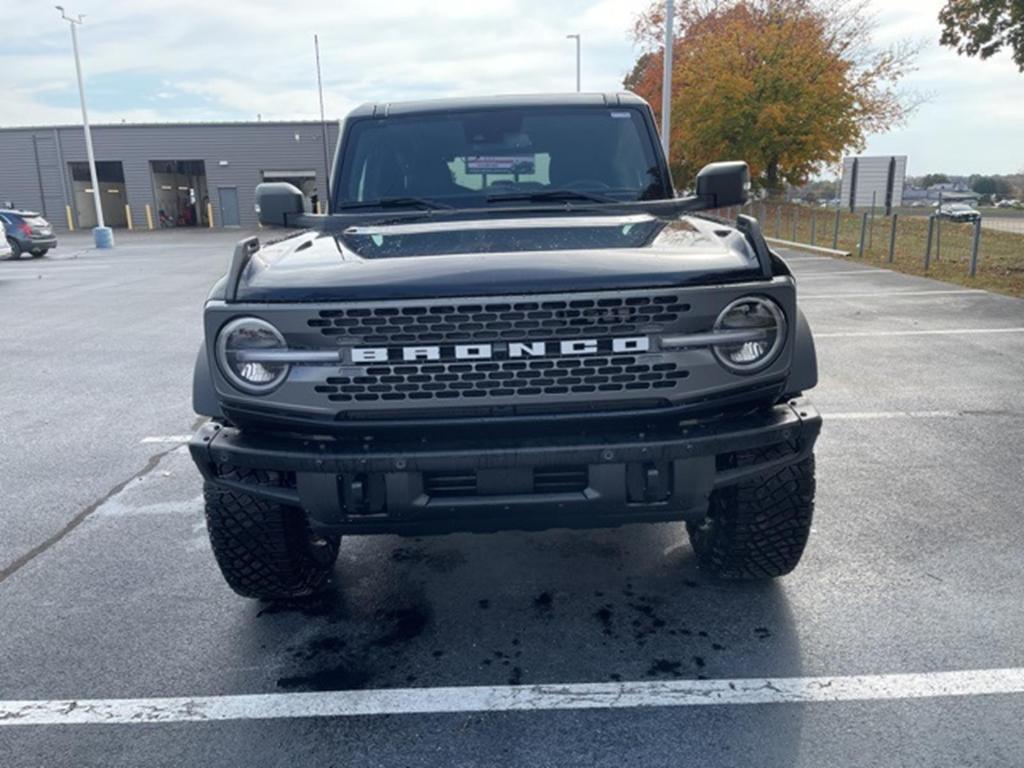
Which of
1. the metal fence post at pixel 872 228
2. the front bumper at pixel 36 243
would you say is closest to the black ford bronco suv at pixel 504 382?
the metal fence post at pixel 872 228

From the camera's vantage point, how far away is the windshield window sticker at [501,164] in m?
4.00

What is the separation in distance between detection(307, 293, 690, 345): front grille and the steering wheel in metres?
1.56

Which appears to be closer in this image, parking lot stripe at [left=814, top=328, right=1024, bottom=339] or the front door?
parking lot stripe at [left=814, top=328, right=1024, bottom=339]

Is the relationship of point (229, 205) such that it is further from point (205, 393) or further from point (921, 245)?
point (205, 393)

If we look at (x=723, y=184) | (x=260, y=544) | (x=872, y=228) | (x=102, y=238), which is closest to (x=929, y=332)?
(x=723, y=184)

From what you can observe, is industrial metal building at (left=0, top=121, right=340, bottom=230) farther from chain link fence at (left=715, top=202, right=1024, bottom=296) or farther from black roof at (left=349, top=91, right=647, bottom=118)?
black roof at (left=349, top=91, right=647, bottom=118)

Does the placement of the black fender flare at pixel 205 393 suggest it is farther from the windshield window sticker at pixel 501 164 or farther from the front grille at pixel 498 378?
the windshield window sticker at pixel 501 164

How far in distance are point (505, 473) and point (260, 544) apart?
108cm

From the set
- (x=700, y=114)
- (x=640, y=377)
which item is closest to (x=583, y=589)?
(x=640, y=377)

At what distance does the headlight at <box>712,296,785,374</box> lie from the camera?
2.60 metres

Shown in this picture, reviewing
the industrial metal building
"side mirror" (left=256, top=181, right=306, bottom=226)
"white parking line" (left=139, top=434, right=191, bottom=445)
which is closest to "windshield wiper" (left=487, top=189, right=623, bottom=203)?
"side mirror" (left=256, top=181, right=306, bottom=226)

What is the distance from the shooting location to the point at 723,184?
4047mm

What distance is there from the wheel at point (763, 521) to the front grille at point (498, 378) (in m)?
0.54

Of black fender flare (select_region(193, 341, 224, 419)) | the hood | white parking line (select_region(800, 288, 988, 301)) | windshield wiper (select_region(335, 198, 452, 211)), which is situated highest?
windshield wiper (select_region(335, 198, 452, 211))
